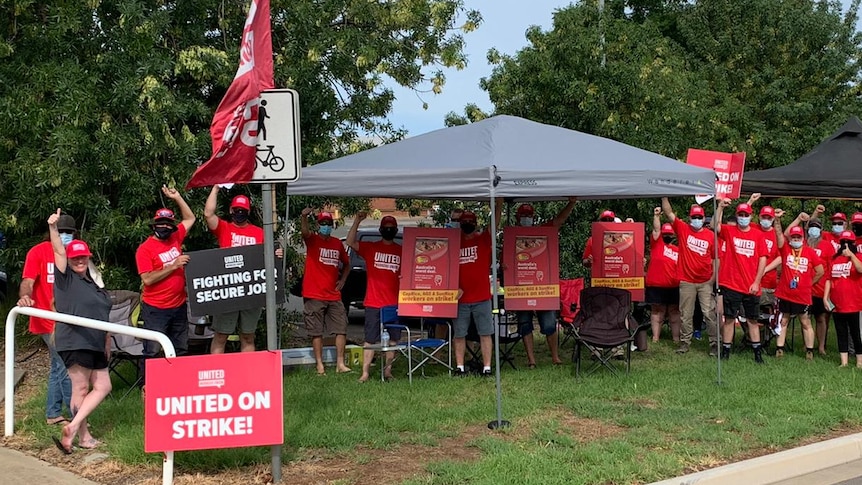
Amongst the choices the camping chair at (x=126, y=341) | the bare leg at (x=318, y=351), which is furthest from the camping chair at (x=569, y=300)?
the camping chair at (x=126, y=341)

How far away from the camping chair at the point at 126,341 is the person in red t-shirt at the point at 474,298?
3539 millimetres

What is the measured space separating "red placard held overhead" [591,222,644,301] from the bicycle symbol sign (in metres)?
6.32

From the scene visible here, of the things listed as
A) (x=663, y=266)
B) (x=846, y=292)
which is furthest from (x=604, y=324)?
(x=846, y=292)

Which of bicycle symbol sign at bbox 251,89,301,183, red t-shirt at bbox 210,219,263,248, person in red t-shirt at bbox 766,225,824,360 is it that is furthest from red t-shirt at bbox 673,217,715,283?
bicycle symbol sign at bbox 251,89,301,183

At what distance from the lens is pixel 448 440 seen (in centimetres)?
689

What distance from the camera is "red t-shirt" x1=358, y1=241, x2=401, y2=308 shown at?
9789mm

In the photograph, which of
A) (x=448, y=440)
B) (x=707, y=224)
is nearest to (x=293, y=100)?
(x=448, y=440)

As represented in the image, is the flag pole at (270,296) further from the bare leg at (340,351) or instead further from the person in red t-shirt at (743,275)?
the person in red t-shirt at (743,275)

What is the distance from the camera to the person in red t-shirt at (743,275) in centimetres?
1048

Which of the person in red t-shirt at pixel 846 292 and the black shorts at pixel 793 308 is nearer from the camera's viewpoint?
the person in red t-shirt at pixel 846 292

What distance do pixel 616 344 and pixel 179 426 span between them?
542 cm

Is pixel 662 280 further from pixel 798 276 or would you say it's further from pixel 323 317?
pixel 323 317

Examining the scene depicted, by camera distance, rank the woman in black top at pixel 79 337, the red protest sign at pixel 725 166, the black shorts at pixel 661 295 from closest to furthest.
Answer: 1. the woman in black top at pixel 79 337
2. the red protest sign at pixel 725 166
3. the black shorts at pixel 661 295

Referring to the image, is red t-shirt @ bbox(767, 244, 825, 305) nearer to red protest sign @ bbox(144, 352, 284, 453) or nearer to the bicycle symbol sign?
the bicycle symbol sign
